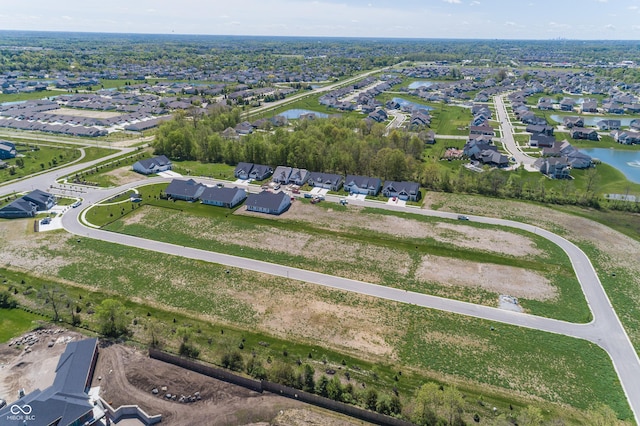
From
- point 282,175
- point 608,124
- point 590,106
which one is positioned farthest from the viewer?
point 590,106

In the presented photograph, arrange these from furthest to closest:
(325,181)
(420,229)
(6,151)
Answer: (6,151), (325,181), (420,229)

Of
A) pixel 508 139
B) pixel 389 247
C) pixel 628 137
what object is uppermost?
pixel 628 137

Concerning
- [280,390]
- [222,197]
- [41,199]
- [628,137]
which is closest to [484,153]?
[628,137]

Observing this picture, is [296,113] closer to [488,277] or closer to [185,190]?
[185,190]

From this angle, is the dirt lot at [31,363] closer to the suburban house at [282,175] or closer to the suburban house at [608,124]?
the suburban house at [282,175]

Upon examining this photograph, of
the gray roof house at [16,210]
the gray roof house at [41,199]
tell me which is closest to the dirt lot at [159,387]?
the gray roof house at [16,210]

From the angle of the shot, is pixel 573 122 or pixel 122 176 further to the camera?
pixel 573 122

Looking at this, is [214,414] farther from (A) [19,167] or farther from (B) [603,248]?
(A) [19,167]
